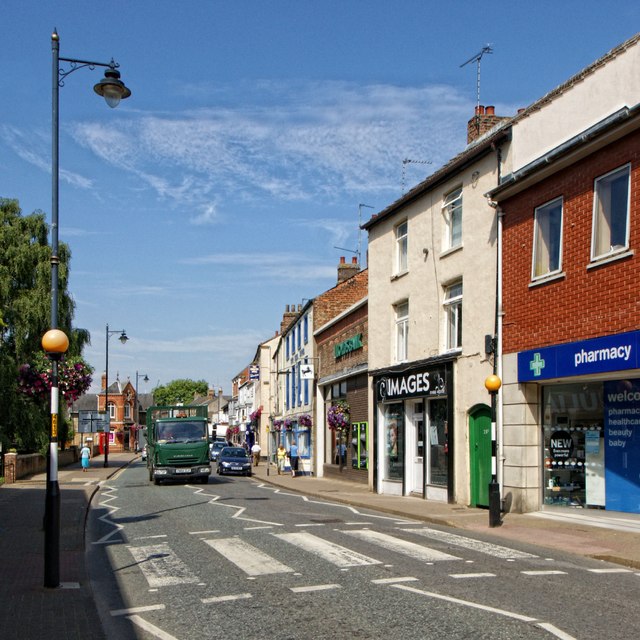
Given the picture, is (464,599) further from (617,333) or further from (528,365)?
(528,365)

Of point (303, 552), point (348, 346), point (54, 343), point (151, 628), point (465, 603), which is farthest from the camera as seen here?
point (348, 346)

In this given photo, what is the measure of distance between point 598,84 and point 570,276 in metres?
3.83

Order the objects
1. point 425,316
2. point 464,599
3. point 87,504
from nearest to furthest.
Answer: point 464,599 → point 87,504 → point 425,316

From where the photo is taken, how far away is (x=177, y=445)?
1152 inches

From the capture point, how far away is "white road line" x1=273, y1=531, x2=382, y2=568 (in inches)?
426

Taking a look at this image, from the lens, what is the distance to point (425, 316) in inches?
910

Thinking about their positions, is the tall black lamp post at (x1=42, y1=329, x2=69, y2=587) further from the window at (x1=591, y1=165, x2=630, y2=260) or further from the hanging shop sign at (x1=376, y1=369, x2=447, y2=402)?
the hanging shop sign at (x1=376, y1=369, x2=447, y2=402)

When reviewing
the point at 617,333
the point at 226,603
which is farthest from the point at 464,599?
the point at 617,333

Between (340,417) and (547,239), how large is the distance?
16.6 metres

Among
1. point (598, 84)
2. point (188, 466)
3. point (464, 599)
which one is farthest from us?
point (188, 466)

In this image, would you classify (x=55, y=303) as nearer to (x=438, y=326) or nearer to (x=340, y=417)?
(x=438, y=326)

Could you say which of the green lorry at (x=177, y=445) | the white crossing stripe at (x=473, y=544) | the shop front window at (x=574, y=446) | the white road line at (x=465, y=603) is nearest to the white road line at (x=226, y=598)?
the white road line at (x=465, y=603)

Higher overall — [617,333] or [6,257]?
[6,257]

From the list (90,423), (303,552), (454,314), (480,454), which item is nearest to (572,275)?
(480,454)
